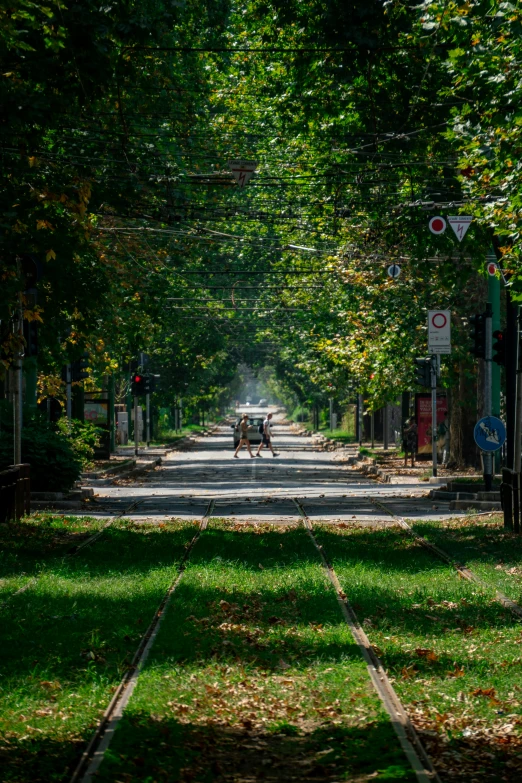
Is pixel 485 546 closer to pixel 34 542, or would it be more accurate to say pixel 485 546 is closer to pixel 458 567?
pixel 458 567

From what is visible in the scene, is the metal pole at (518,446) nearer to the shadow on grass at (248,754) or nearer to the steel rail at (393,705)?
the steel rail at (393,705)

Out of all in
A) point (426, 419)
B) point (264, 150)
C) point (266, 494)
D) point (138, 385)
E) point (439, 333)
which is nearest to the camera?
point (266, 494)

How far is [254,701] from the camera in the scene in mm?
8336

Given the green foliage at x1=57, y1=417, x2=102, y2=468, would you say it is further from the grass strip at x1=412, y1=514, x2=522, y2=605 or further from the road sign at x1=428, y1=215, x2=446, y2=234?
the grass strip at x1=412, y1=514, x2=522, y2=605

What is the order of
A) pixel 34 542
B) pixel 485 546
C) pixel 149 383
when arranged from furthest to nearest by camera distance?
pixel 149 383 → pixel 34 542 → pixel 485 546

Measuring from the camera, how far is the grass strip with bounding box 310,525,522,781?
24.1 ft

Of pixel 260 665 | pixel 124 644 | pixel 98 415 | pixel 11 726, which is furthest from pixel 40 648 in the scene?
pixel 98 415

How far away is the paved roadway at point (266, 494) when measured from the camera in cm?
2439

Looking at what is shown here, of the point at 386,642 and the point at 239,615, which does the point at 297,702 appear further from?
the point at 239,615

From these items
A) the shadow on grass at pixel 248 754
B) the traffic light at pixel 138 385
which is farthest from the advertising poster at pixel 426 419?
the shadow on grass at pixel 248 754

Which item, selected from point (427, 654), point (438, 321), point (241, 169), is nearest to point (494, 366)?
point (438, 321)

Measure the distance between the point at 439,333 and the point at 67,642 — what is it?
2194 cm

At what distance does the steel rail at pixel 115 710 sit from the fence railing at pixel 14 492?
330 inches

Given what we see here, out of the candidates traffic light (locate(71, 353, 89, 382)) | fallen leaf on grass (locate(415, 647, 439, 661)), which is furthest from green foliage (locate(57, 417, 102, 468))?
fallen leaf on grass (locate(415, 647, 439, 661))
